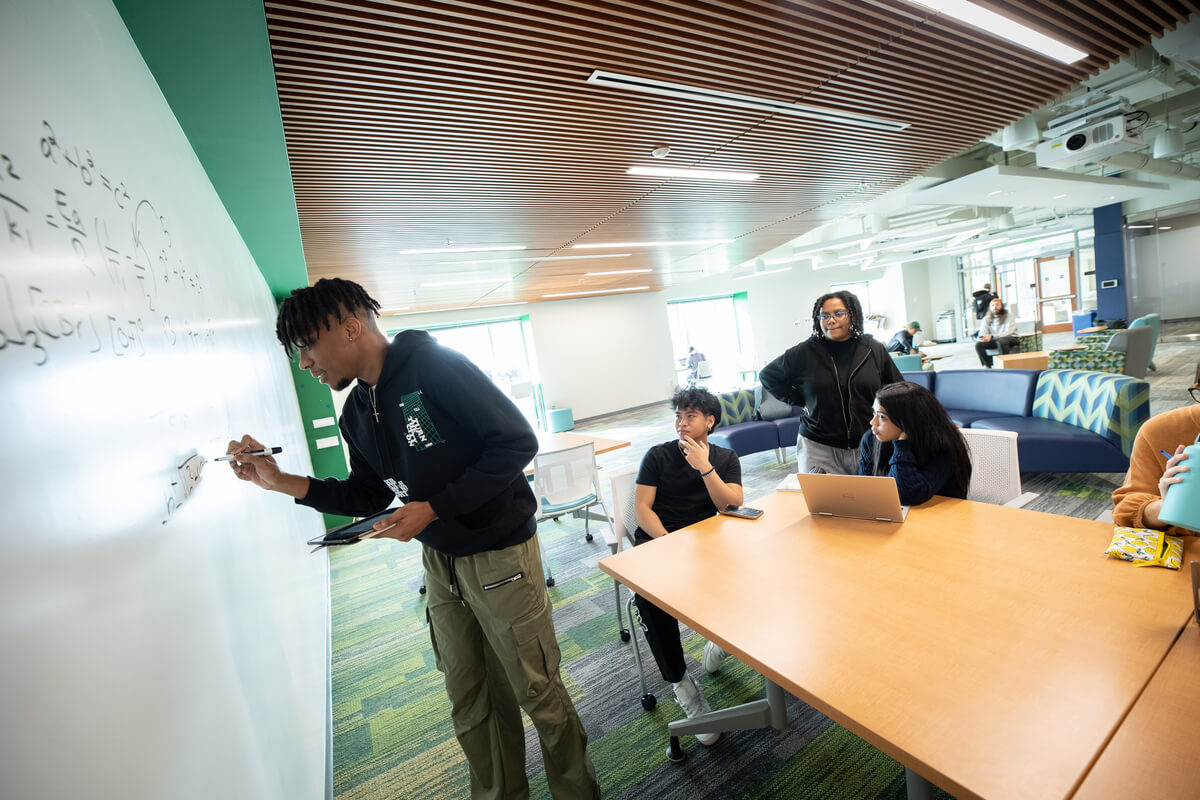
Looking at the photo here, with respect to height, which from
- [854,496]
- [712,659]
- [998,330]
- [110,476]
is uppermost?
[110,476]

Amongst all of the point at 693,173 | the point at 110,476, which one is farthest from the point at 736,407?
the point at 110,476

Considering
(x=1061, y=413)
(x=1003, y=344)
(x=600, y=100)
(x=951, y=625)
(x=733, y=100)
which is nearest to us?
(x=951, y=625)

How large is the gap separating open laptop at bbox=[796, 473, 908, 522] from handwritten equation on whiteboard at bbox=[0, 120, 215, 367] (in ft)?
6.42

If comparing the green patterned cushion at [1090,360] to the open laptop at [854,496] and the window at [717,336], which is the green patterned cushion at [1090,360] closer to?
the open laptop at [854,496]

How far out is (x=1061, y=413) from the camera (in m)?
4.35

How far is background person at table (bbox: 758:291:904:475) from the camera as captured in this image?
8.29ft

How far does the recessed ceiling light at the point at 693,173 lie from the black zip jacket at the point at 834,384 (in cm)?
203

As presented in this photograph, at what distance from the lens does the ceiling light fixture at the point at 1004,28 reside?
8.14 ft

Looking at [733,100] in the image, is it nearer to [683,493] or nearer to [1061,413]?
[683,493]

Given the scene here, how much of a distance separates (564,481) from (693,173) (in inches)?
104

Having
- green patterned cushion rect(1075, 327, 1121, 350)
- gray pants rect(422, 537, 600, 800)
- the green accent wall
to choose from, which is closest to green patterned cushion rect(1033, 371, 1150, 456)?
gray pants rect(422, 537, 600, 800)

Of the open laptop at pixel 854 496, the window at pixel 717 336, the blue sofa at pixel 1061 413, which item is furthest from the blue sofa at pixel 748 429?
the window at pixel 717 336

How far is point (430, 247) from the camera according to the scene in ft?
16.6

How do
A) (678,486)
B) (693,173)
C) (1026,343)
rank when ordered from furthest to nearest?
(1026,343) < (693,173) < (678,486)
